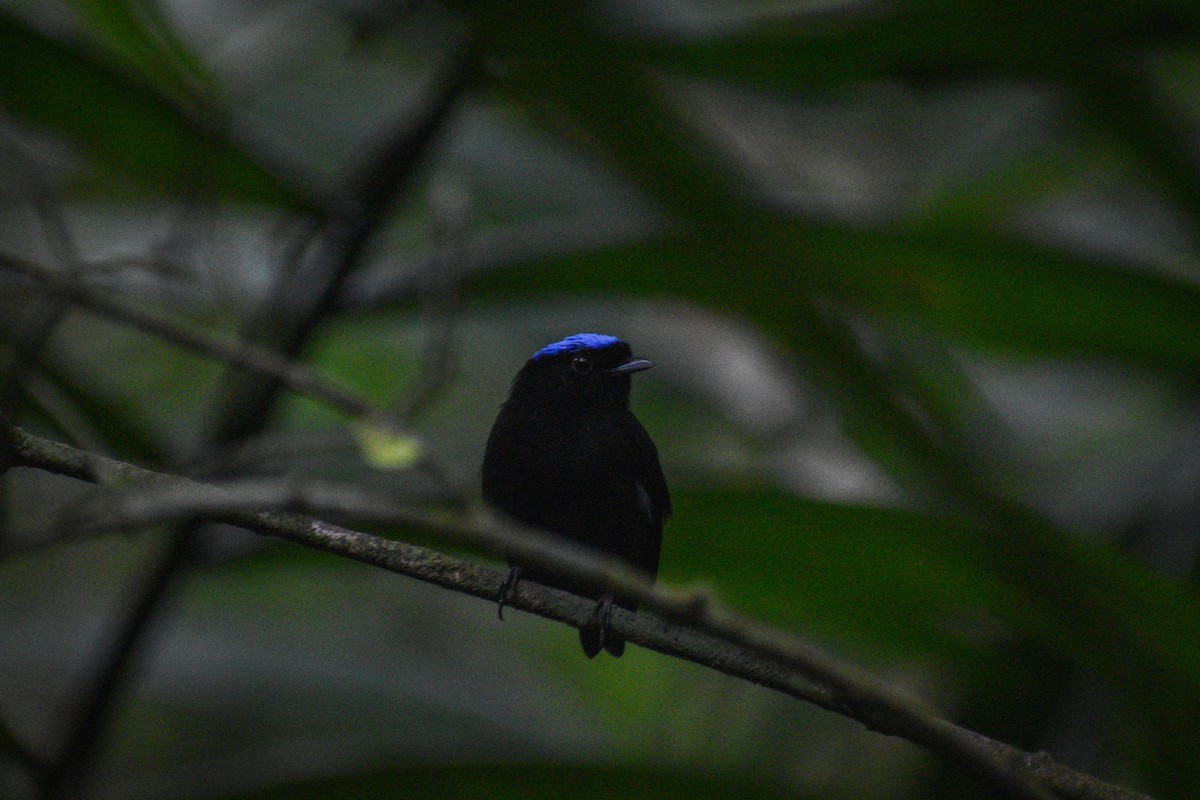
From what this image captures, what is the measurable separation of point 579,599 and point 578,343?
2258mm

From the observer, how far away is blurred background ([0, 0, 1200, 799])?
1.13 m

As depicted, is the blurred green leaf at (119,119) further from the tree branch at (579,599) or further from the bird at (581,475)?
the bird at (581,475)

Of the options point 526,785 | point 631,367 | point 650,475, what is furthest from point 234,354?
point 631,367

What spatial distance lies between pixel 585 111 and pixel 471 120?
299 cm

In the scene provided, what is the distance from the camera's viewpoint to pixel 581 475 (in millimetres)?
3596

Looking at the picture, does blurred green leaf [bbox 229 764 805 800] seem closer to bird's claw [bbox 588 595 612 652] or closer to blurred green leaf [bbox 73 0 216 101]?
bird's claw [bbox 588 595 612 652]

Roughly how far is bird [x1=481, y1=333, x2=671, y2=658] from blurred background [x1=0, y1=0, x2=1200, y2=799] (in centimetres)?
29

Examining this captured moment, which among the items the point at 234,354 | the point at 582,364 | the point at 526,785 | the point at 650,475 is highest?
the point at 582,364

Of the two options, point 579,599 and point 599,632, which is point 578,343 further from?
point 579,599

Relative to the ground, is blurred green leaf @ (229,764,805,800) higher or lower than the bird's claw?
lower

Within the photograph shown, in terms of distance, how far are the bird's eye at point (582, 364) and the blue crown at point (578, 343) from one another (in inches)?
1.4

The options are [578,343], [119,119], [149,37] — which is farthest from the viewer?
[578,343]

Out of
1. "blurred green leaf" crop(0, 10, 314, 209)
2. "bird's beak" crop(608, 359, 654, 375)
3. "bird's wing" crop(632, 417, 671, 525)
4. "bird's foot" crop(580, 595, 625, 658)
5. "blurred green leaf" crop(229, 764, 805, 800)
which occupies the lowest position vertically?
"blurred green leaf" crop(229, 764, 805, 800)

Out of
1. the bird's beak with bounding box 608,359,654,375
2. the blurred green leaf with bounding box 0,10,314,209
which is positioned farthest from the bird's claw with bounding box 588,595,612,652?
the bird's beak with bounding box 608,359,654,375
